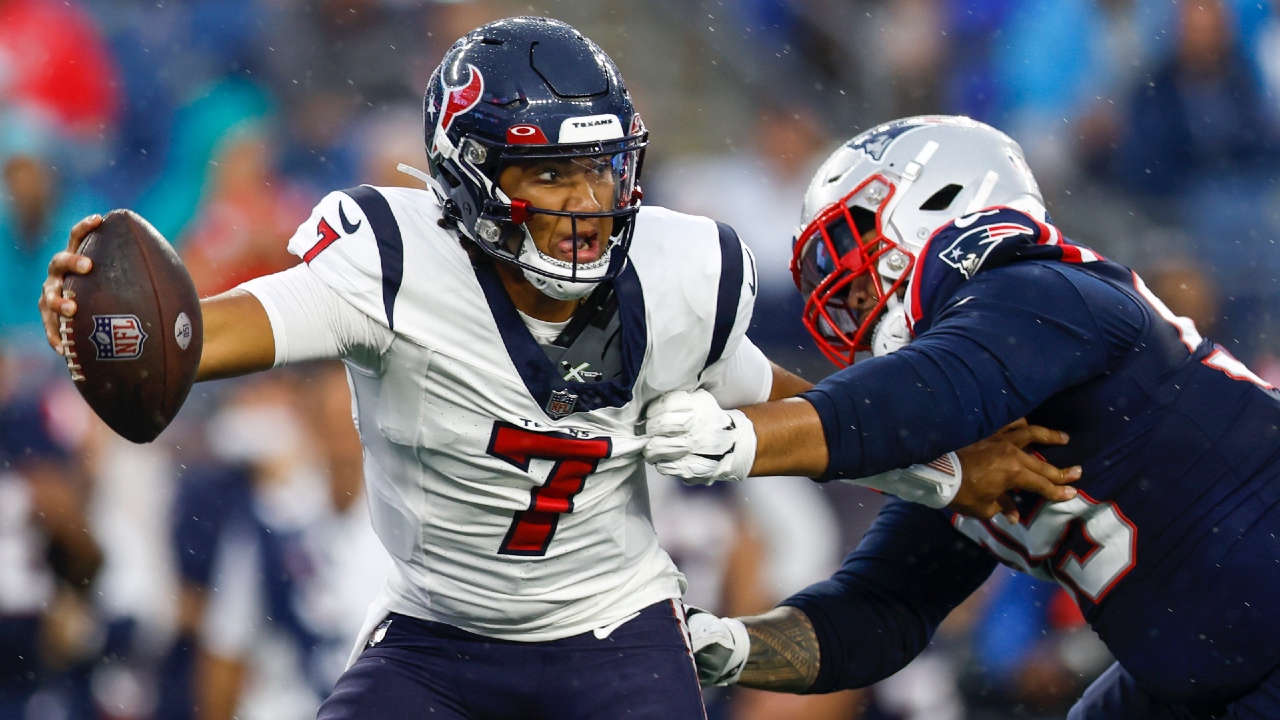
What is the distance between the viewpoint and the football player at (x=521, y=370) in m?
2.60

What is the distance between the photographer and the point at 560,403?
2637 millimetres

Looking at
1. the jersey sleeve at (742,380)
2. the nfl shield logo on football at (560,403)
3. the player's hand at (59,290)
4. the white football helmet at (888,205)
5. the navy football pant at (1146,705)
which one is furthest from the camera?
the white football helmet at (888,205)

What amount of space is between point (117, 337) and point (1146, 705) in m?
2.32

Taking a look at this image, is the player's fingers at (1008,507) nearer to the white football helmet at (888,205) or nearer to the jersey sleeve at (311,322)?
the white football helmet at (888,205)

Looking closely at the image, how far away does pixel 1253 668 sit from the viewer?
2734 mm

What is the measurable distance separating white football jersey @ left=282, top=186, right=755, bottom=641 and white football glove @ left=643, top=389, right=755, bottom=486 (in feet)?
0.42

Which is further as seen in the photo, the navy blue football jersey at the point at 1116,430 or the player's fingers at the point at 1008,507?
the player's fingers at the point at 1008,507

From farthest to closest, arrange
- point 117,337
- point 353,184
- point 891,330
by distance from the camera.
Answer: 1. point 353,184
2. point 891,330
3. point 117,337

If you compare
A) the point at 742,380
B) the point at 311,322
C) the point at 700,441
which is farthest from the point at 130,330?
the point at 742,380

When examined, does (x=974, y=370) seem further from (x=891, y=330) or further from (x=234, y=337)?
(x=234, y=337)

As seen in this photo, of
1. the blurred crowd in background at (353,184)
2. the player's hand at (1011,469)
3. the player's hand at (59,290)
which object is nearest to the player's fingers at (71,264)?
the player's hand at (59,290)

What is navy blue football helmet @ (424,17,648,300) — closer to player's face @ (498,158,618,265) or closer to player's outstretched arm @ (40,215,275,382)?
player's face @ (498,158,618,265)

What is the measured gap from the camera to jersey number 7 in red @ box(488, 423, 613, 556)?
263 cm

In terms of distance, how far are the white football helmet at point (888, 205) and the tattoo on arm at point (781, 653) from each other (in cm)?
63
